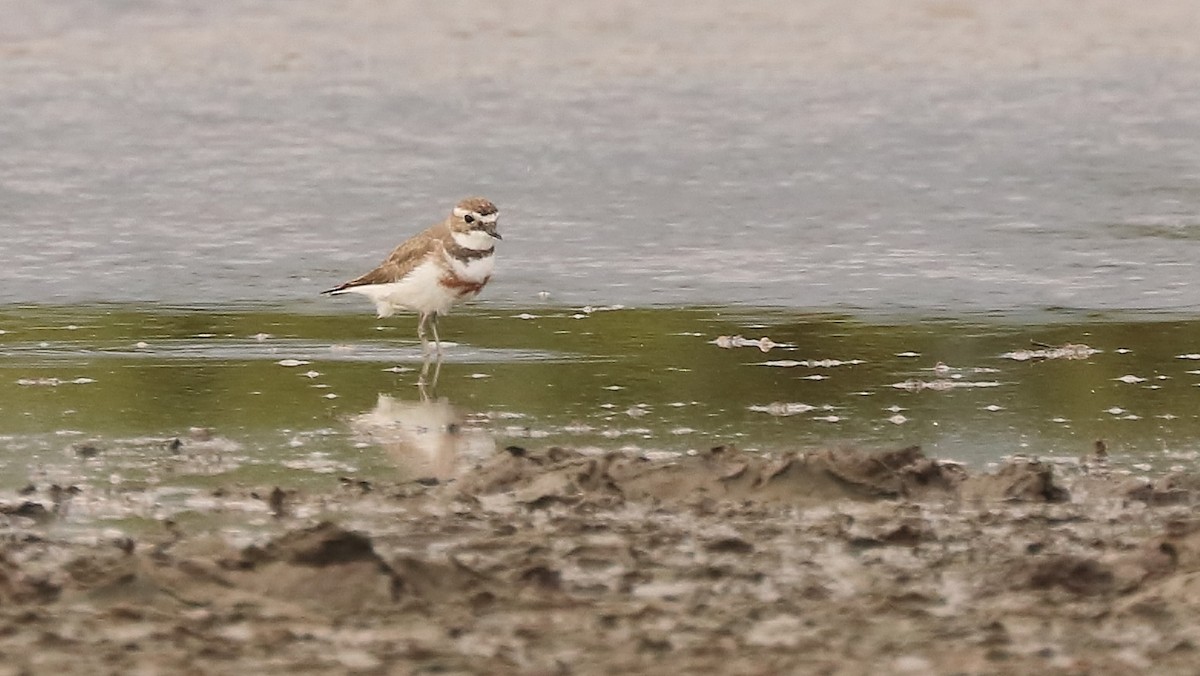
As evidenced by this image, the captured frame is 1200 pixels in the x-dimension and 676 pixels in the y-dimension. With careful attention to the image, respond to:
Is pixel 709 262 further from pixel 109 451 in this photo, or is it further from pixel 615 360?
pixel 109 451

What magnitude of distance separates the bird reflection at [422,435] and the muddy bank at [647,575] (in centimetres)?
45

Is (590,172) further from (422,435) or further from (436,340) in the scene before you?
(422,435)

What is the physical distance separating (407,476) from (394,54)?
11.5 meters

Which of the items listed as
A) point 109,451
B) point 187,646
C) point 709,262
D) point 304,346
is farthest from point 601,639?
point 709,262

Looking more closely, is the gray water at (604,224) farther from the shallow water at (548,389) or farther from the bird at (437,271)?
the bird at (437,271)

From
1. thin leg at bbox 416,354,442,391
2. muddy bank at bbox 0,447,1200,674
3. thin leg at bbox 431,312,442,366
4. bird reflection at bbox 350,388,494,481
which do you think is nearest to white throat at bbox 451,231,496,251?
thin leg at bbox 431,312,442,366

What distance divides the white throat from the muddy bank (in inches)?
165

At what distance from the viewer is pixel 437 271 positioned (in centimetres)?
1192

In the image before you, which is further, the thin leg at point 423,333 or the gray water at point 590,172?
the gray water at point 590,172

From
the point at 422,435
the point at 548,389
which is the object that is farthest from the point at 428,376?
the point at 422,435

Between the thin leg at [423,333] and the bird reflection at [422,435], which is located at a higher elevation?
the thin leg at [423,333]

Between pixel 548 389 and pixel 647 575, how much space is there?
3560 millimetres

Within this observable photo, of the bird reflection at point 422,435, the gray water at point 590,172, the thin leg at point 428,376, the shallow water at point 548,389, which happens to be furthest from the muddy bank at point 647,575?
the gray water at point 590,172

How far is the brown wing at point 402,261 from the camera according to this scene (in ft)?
39.6
